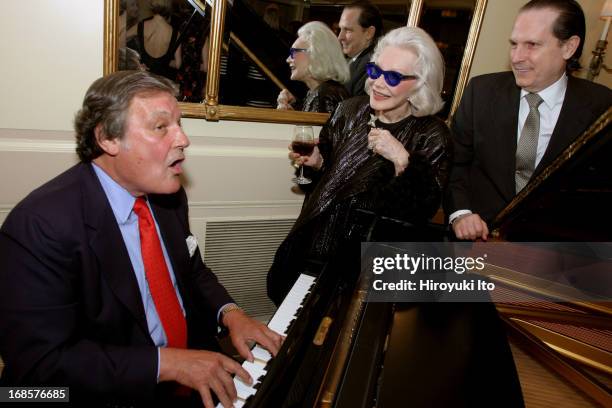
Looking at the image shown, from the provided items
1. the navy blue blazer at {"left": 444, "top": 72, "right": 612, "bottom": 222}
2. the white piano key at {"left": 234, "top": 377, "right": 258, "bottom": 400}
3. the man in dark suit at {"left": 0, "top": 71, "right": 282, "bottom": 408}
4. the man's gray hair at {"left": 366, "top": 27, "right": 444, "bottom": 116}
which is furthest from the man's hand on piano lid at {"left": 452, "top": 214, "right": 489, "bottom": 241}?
the white piano key at {"left": 234, "top": 377, "right": 258, "bottom": 400}

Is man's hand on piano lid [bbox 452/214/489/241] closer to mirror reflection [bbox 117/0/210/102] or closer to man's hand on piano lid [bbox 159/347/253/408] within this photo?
man's hand on piano lid [bbox 159/347/253/408]

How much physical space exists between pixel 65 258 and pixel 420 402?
1.13m

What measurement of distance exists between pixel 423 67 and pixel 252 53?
109 cm

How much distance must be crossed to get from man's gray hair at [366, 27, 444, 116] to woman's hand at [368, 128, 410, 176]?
0.30m

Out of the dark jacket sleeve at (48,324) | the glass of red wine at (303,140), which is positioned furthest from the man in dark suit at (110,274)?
the glass of red wine at (303,140)

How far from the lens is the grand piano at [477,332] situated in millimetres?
1054

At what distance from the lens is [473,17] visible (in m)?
3.04

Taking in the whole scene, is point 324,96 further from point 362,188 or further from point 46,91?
point 46,91

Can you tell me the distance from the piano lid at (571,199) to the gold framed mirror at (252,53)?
1.62 m

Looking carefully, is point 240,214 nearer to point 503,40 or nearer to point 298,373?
point 298,373

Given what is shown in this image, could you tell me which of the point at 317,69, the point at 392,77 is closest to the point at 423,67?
the point at 392,77

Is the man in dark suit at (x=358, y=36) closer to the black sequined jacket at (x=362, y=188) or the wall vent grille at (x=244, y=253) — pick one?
the black sequined jacket at (x=362, y=188)

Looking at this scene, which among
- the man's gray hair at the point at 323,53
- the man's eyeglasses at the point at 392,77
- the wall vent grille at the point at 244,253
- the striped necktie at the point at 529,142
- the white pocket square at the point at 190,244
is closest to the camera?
the white pocket square at the point at 190,244

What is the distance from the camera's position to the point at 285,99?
2.66 m
